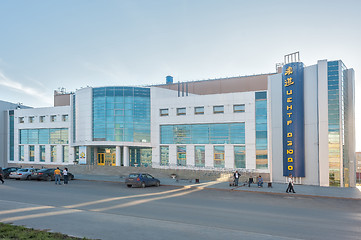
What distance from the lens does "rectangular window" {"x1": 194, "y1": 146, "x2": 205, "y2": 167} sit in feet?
128

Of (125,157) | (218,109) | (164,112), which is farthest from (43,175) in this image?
(218,109)

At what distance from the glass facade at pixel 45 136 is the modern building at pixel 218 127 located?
179mm

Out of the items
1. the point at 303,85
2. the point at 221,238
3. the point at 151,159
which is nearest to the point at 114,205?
the point at 221,238

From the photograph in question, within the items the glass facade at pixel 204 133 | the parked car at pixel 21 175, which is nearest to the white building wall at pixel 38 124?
the parked car at pixel 21 175

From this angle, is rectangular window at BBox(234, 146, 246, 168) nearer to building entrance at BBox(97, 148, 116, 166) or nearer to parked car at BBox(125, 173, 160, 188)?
parked car at BBox(125, 173, 160, 188)

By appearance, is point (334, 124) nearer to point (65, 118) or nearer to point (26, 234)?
point (26, 234)

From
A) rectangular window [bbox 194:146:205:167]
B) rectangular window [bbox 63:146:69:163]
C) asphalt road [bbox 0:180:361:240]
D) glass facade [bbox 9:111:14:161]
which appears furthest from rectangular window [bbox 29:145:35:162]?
asphalt road [bbox 0:180:361:240]

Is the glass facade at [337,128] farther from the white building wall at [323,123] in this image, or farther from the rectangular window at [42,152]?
the rectangular window at [42,152]

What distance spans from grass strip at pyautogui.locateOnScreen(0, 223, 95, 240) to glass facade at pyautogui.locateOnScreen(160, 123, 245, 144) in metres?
29.8

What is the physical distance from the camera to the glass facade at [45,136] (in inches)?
1955

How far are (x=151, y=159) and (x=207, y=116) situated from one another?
11574 mm

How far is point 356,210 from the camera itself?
16.8 metres

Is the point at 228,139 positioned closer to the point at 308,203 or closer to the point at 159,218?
the point at 308,203

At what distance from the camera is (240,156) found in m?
36.8
